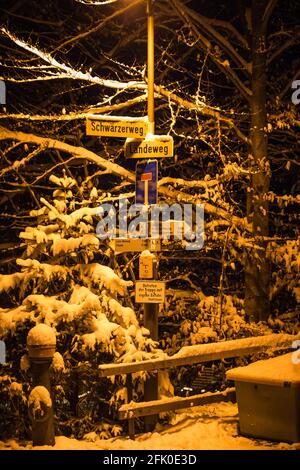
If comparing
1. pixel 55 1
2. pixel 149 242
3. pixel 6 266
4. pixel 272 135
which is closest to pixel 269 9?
pixel 272 135

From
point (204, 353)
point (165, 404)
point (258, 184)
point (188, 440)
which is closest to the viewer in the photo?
point (188, 440)

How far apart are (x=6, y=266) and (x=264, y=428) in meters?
7.37

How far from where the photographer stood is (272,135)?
13742 mm

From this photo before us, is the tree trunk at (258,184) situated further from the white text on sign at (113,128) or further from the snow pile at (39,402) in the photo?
the snow pile at (39,402)

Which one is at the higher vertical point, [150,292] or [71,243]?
[71,243]

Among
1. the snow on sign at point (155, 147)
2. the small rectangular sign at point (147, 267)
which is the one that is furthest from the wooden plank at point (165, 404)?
the snow on sign at point (155, 147)

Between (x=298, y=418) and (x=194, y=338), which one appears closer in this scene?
(x=298, y=418)

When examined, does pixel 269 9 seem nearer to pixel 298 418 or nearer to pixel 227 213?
pixel 227 213

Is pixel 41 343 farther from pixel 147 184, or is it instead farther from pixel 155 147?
pixel 155 147

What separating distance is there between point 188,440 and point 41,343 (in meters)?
2.08

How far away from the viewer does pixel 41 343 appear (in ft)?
24.0

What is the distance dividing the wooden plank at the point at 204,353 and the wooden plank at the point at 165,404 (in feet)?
1.34

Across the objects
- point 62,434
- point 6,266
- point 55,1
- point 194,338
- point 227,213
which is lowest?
point 62,434

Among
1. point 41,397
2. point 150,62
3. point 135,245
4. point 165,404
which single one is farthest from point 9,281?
point 150,62
